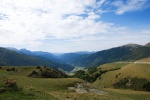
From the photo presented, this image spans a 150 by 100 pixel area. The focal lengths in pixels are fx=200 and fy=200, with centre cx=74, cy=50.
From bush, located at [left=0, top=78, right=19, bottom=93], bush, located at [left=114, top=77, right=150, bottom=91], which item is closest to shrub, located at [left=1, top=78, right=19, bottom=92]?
bush, located at [left=0, top=78, right=19, bottom=93]

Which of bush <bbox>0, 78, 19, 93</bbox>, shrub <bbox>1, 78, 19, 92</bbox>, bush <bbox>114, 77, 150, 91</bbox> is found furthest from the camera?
bush <bbox>114, 77, 150, 91</bbox>

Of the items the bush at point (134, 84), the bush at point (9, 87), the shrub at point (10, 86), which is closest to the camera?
the bush at point (9, 87)

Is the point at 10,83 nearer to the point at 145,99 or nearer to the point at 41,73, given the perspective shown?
the point at 145,99

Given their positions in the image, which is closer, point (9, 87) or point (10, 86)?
point (9, 87)

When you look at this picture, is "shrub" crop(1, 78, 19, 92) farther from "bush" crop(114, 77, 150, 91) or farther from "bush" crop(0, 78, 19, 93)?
"bush" crop(114, 77, 150, 91)

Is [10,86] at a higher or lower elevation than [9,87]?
higher

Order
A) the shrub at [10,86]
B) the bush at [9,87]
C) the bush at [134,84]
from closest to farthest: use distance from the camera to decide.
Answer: the bush at [9,87], the shrub at [10,86], the bush at [134,84]

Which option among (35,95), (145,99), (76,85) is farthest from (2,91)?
(145,99)

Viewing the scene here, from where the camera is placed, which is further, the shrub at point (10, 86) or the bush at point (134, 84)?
the bush at point (134, 84)

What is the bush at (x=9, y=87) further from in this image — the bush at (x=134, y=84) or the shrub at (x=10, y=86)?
the bush at (x=134, y=84)

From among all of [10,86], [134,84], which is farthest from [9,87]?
[134,84]

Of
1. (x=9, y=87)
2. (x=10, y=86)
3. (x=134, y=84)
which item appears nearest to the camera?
(x=9, y=87)

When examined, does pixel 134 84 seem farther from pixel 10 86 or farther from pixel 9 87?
pixel 9 87

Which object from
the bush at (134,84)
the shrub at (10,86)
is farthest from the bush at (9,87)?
the bush at (134,84)
